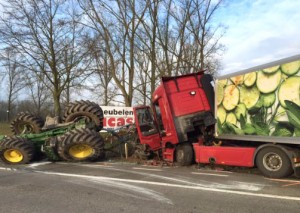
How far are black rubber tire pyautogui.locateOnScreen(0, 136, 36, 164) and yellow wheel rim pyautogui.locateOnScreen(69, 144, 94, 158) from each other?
1476mm

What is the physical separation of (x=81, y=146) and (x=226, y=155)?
520 cm

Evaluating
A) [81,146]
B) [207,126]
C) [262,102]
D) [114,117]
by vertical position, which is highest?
[114,117]

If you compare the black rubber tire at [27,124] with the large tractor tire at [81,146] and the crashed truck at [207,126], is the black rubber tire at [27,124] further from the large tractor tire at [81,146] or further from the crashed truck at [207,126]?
the large tractor tire at [81,146]

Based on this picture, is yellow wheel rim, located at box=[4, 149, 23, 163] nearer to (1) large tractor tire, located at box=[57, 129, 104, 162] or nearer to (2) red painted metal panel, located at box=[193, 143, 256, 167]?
(1) large tractor tire, located at box=[57, 129, 104, 162]

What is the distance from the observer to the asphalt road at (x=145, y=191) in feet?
22.7

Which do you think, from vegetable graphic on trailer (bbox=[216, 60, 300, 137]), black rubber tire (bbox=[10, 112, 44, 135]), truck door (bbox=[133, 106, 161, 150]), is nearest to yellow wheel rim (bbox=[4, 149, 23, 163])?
black rubber tire (bbox=[10, 112, 44, 135])

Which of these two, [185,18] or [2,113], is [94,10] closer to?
[185,18]

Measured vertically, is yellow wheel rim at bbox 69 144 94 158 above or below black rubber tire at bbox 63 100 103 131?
below

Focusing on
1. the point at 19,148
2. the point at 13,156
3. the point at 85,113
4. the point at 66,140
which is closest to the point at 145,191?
the point at 66,140

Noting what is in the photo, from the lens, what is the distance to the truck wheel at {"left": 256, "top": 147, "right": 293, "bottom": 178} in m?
9.33

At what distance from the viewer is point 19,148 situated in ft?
44.4

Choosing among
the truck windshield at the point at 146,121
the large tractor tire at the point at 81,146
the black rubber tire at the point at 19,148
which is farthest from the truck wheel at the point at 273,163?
the black rubber tire at the point at 19,148

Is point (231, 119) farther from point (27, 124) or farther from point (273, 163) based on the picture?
point (27, 124)

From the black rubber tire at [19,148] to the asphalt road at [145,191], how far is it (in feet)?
5.96
